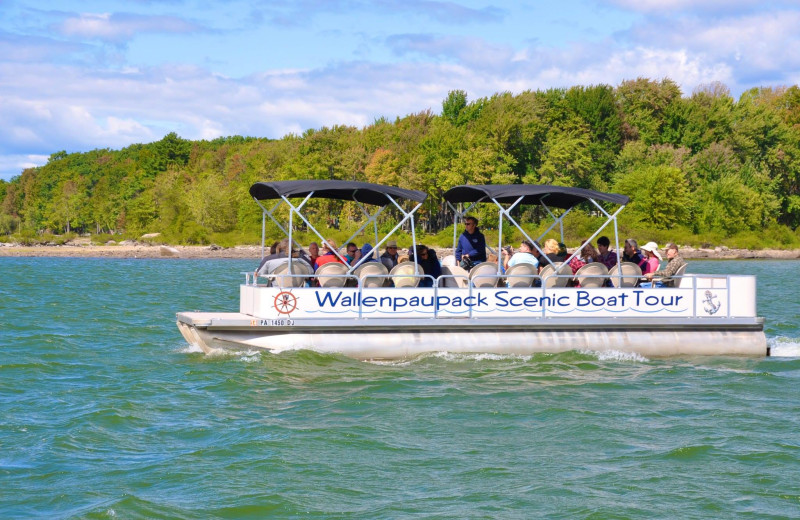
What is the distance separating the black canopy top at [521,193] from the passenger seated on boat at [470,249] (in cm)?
53

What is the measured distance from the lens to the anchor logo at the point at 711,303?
48.0 ft

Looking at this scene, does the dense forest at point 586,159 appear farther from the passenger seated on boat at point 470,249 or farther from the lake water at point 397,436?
the lake water at point 397,436

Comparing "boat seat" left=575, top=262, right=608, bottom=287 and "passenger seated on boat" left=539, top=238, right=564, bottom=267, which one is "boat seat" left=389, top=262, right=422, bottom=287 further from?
"boat seat" left=575, top=262, right=608, bottom=287

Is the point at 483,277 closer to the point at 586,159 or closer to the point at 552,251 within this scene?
the point at 552,251

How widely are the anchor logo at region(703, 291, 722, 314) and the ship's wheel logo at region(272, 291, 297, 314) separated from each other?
6.48m

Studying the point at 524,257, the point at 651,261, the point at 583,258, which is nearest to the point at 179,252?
the point at 583,258

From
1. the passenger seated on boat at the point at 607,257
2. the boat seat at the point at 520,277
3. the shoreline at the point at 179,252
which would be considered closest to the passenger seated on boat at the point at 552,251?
the boat seat at the point at 520,277

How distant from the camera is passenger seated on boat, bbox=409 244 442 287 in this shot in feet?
47.0

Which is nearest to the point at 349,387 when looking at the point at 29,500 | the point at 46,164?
the point at 29,500

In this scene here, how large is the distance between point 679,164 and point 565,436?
73546 millimetres

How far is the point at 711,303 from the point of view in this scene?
48.0 feet

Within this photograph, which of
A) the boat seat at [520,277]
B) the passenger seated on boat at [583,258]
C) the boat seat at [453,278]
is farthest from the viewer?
the passenger seated on boat at [583,258]

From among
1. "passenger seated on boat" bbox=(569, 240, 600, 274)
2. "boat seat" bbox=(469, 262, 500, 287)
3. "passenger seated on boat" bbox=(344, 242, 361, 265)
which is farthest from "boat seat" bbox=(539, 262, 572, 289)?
"passenger seated on boat" bbox=(344, 242, 361, 265)

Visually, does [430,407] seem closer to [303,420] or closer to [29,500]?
[303,420]
